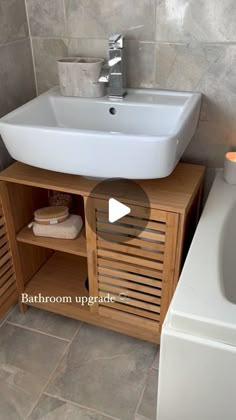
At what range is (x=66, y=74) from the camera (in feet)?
4.69

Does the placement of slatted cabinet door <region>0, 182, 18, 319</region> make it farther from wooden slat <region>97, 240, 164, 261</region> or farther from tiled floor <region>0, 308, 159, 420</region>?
wooden slat <region>97, 240, 164, 261</region>

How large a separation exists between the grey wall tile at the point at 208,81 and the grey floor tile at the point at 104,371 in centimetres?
83

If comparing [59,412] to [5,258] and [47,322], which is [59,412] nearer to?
Answer: [47,322]

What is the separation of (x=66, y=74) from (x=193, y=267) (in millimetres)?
855

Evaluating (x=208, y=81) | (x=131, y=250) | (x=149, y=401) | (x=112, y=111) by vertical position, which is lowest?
(x=149, y=401)

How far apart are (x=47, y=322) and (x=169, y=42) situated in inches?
48.7

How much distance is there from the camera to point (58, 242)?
1.51 meters

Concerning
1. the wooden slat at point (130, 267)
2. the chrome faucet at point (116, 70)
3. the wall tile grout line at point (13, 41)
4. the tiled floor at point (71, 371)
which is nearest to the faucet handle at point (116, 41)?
the chrome faucet at point (116, 70)

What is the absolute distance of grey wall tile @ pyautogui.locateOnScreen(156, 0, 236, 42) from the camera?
127 cm

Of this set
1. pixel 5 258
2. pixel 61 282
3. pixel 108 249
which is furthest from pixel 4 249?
pixel 108 249

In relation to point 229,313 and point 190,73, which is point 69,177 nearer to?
point 190,73

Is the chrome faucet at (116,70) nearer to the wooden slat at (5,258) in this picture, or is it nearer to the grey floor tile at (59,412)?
the wooden slat at (5,258)

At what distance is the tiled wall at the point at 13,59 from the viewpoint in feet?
4.71

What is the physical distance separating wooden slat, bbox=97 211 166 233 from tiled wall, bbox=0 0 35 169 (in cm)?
51
